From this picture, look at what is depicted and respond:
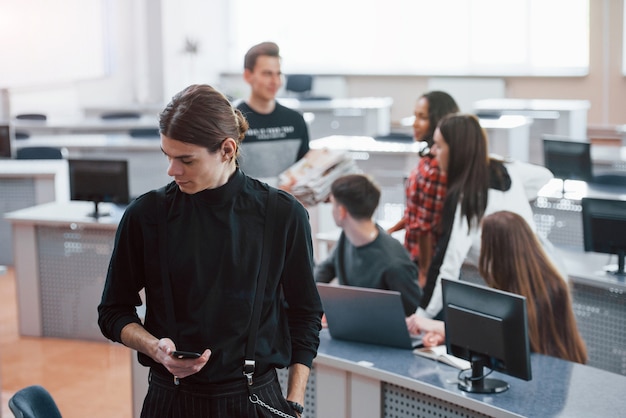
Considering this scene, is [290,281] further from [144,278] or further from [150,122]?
[150,122]

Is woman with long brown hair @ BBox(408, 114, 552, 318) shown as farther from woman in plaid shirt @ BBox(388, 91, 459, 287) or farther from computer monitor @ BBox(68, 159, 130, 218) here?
computer monitor @ BBox(68, 159, 130, 218)

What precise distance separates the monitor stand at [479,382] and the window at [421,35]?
37.2 feet

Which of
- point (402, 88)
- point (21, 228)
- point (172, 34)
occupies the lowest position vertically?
point (21, 228)

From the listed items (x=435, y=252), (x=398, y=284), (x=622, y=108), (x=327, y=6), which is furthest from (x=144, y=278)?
(x=327, y=6)

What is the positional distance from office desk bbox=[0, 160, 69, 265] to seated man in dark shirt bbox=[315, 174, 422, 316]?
4190 mm

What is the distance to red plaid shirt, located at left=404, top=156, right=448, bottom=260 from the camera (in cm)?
419

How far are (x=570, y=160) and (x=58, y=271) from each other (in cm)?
357

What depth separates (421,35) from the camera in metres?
14.6

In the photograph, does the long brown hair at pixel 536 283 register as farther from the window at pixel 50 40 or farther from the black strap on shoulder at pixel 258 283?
the window at pixel 50 40

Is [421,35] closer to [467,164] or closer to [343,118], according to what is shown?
[343,118]

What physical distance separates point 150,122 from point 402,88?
484cm

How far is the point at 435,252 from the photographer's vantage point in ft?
13.2

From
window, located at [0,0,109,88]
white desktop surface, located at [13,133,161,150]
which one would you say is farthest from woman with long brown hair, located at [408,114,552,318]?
white desktop surface, located at [13,133,161,150]

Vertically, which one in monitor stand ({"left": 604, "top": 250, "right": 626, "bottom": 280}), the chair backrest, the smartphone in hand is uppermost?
the chair backrest
